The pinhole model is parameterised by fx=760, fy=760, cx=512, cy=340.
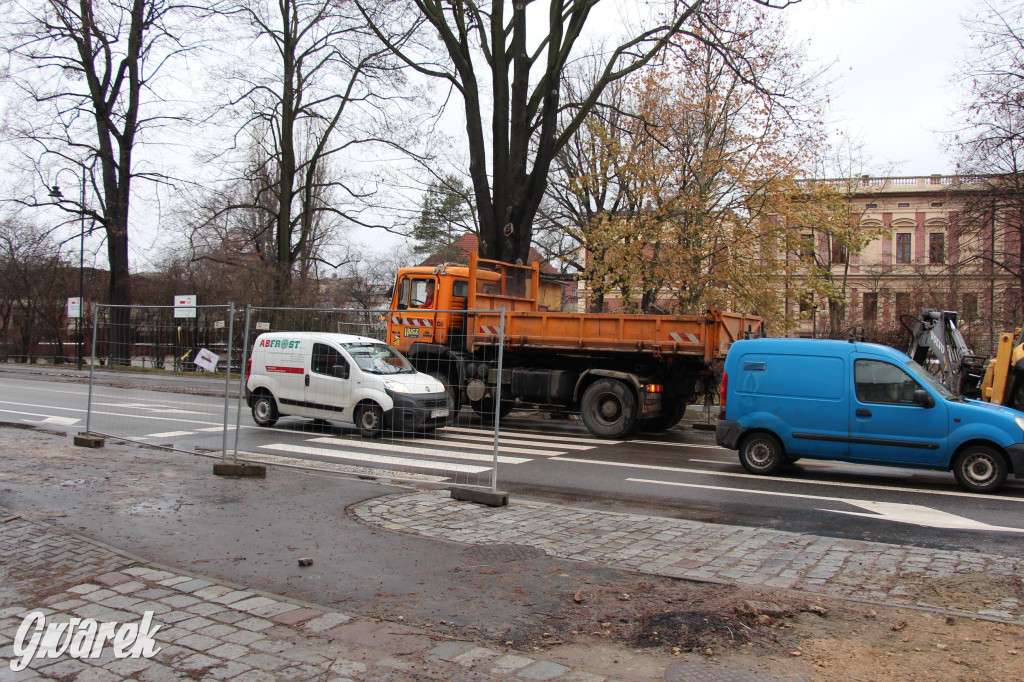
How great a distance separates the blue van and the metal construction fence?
3.51 meters

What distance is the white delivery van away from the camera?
38.3ft

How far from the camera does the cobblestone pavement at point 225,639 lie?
3766 mm

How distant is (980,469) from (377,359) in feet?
29.3

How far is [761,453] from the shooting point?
10727 millimetres

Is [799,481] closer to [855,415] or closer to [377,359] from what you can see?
[855,415]

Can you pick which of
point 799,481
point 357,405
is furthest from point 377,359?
point 799,481

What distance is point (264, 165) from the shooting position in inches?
1230

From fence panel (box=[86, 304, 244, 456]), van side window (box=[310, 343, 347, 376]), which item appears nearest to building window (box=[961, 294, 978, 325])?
van side window (box=[310, 343, 347, 376])

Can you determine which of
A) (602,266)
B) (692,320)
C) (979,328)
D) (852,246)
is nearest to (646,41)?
(602,266)

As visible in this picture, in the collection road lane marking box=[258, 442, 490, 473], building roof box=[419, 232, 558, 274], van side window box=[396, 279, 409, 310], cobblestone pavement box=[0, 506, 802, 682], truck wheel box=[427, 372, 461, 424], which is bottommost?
cobblestone pavement box=[0, 506, 802, 682]

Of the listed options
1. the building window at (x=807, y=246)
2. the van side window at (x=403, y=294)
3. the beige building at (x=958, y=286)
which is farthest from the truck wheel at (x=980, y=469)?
the building window at (x=807, y=246)

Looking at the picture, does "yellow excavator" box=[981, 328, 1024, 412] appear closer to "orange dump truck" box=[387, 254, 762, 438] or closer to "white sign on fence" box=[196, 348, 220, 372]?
"orange dump truck" box=[387, 254, 762, 438]

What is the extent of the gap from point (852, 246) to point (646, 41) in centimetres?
908

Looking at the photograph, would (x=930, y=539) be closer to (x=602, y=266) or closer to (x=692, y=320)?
(x=692, y=320)
